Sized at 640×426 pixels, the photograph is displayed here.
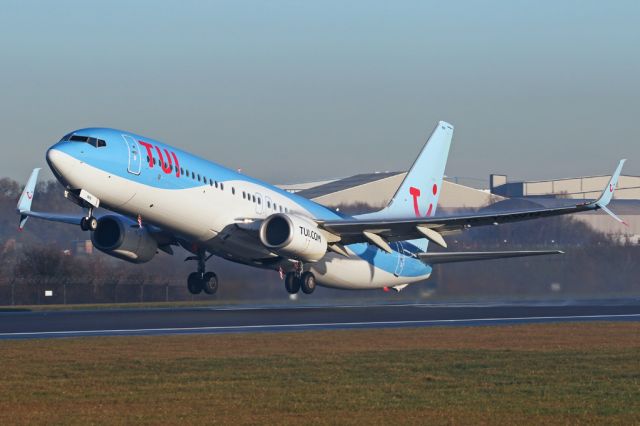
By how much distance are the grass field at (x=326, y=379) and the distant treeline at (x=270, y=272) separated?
1746 cm

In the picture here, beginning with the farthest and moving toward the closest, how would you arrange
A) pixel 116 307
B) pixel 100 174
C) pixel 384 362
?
pixel 116 307, pixel 100 174, pixel 384 362

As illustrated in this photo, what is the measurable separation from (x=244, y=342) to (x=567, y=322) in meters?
11.6

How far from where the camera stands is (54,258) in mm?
57156

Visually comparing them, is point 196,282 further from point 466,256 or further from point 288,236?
point 466,256

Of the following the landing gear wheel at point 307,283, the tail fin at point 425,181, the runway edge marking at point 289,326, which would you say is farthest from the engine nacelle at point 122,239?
the tail fin at point 425,181

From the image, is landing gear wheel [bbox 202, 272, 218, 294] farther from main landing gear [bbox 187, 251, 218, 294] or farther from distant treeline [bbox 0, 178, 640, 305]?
distant treeline [bbox 0, 178, 640, 305]

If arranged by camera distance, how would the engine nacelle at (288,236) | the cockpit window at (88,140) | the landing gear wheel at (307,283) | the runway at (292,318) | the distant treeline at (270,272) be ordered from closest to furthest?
the runway at (292,318) → the cockpit window at (88,140) → the engine nacelle at (288,236) → the landing gear wheel at (307,283) → the distant treeline at (270,272)

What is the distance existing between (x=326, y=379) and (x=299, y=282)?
2102 centimetres

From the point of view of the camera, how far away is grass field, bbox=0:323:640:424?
15.6m

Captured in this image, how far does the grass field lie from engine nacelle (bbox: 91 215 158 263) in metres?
11.4

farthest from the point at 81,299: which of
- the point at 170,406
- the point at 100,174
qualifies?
the point at 170,406

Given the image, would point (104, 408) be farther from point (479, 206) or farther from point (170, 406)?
point (479, 206)

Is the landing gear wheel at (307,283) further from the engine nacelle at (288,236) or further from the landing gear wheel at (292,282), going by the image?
the engine nacelle at (288,236)

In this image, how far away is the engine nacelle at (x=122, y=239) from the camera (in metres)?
39.6
